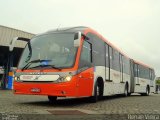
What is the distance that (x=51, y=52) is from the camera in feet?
37.3

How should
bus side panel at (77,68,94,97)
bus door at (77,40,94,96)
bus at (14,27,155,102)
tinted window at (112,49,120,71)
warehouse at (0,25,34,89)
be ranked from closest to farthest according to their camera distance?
bus at (14,27,155,102), bus side panel at (77,68,94,97), bus door at (77,40,94,96), tinted window at (112,49,120,71), warehouse at (0,25,34,89)

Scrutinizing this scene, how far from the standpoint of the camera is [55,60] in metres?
11.0

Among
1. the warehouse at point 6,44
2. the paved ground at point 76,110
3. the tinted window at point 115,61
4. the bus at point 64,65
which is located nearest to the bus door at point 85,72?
the bus at point 64,65

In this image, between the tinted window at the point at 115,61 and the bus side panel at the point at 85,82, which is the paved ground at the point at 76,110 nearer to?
the bus side panel at the point at 85,82

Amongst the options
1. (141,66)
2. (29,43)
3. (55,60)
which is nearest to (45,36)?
(29,43)

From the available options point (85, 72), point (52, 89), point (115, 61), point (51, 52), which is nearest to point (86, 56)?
point (85, 72)

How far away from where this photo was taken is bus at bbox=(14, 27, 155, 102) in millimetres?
10609

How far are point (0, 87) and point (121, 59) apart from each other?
70.4ft

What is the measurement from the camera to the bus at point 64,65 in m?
10.6

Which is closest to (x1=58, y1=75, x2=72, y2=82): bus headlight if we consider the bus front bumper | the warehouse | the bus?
the bus

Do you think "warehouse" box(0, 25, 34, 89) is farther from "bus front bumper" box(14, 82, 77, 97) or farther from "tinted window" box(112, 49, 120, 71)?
"bus front bumper" box(14, 82, 77, 97)

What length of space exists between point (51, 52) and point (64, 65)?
0.88 metres

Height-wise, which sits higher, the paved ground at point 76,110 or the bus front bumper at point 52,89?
the bus front bumper at point 52,89

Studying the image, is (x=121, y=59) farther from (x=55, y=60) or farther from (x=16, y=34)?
(x=16, y=34)
